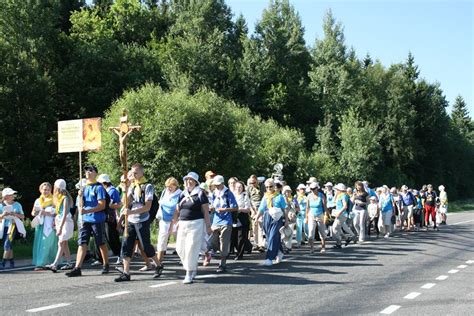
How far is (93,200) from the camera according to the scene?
37.0ft

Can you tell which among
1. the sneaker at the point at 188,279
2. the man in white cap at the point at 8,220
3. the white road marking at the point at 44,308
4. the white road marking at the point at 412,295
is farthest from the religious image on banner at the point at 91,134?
the white road marking at the point at 412,295

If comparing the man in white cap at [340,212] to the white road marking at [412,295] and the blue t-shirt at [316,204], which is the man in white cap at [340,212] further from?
the white road marking at [412,295]

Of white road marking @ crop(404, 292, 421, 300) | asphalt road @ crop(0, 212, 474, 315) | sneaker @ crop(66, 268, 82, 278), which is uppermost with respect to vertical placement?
sneaker @ crop(66, 268, 82, 278)

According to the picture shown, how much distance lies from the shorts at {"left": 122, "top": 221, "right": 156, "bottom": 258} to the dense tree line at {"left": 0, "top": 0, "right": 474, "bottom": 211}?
21183 mm

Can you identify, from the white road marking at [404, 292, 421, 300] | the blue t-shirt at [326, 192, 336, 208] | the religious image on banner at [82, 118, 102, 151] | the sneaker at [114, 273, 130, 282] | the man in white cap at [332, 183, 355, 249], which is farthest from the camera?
the blue t-shirt at [326, 192, 336, 208]

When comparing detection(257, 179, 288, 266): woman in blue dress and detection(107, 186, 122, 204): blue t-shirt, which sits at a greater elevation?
detection(107, 186, 122, 204): blue t-shirt

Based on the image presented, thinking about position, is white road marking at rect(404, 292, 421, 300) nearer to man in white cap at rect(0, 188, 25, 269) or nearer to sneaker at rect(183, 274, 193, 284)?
sneaker at rect(183, 274, 193, 284)

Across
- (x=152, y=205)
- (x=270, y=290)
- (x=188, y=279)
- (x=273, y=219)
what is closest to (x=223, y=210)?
(x=273, y=219)

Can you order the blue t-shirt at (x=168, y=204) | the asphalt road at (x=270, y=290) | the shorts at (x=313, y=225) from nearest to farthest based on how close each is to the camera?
1. the asphalt road at (x=270, y=290)
2. the blue t-shirt at (x=168, y=204)
3. the shorts at (x=313, y=225)

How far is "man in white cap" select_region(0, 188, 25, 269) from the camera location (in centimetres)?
1309

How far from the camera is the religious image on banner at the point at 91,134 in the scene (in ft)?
52.9

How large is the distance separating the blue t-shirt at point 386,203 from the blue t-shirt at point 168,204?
41.8 feet

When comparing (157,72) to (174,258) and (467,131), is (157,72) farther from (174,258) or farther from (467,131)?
(467,131)

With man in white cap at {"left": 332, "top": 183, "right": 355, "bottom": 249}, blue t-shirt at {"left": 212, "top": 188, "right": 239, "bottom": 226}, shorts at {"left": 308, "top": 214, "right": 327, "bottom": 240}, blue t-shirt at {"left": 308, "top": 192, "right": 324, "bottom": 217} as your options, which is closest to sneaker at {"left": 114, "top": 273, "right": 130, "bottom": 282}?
blue t-shirt at {"left": 212, "top": 188, "right": 239, "bottom": 226}
